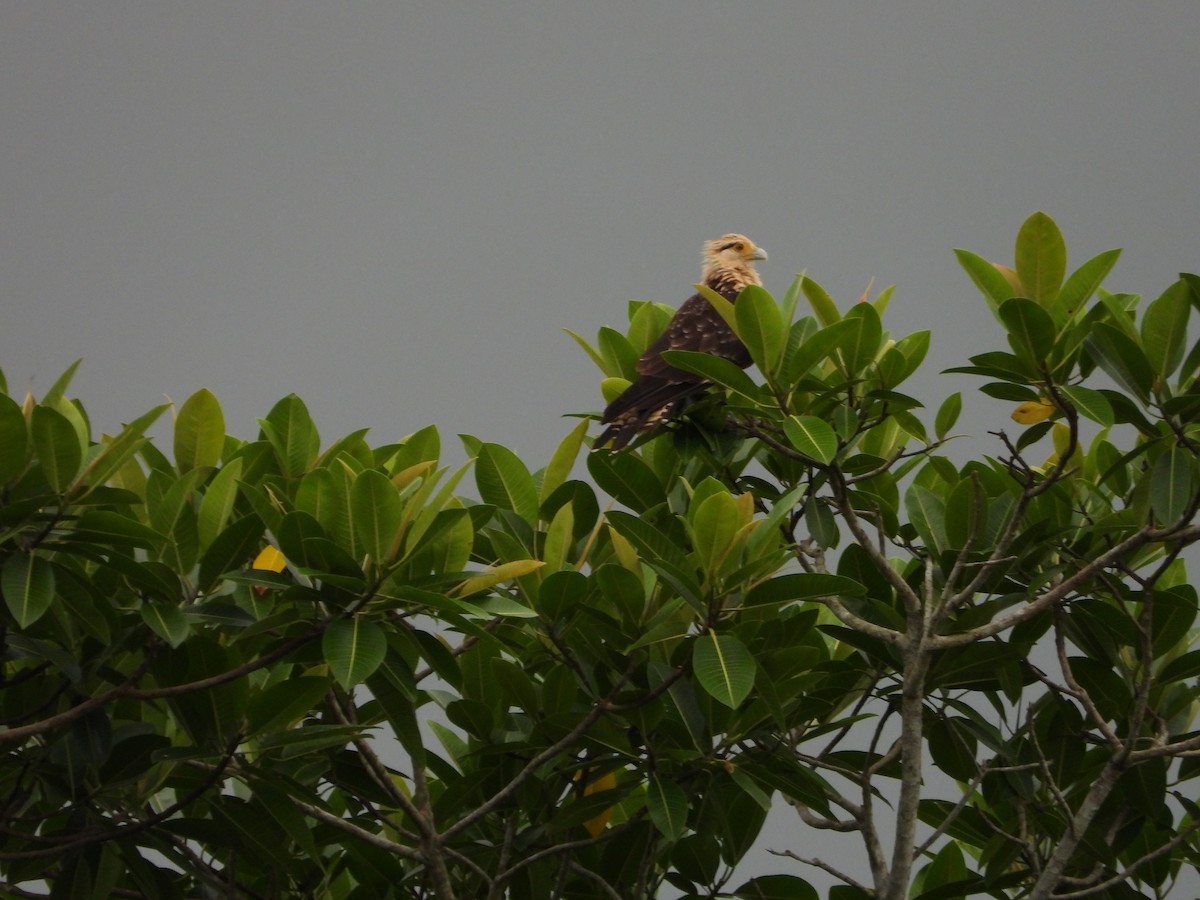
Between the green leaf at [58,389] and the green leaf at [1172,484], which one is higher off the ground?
the green leaf at [58,389]

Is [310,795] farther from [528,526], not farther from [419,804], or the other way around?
[528,526]

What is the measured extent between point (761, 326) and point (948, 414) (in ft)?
2.04

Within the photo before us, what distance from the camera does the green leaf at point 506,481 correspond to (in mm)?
2520

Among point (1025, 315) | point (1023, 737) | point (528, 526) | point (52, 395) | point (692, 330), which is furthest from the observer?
point (692, 330)

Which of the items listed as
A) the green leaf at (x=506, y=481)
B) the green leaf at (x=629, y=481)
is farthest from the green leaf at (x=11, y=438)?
the green leaf at (x=629, y=481)

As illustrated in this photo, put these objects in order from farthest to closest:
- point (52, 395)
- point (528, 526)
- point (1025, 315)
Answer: point (528, 526), point (1025, 315), point (52, 395)

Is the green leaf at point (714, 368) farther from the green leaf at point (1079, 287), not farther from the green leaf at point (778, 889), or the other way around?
the green leaf at point (778, 889)

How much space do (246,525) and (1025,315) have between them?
4.27 ft

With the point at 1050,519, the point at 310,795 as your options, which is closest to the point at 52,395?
the point at 310,795

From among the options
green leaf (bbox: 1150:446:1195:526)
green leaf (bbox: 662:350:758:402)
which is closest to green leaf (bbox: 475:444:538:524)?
green leaf (bbox: 662:350:758:402)

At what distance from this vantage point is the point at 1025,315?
2287 mm

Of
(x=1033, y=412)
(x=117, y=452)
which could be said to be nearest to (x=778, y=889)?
(x=1033, y=412)

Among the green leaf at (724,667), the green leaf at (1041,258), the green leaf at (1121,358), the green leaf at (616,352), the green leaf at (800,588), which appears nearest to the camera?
the green leaf at (724,667)

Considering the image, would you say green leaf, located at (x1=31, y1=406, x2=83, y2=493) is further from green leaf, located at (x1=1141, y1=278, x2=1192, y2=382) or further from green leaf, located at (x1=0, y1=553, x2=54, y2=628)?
green leaf, located at (x1=1141, y1=278, x2=1192, y2=382)
